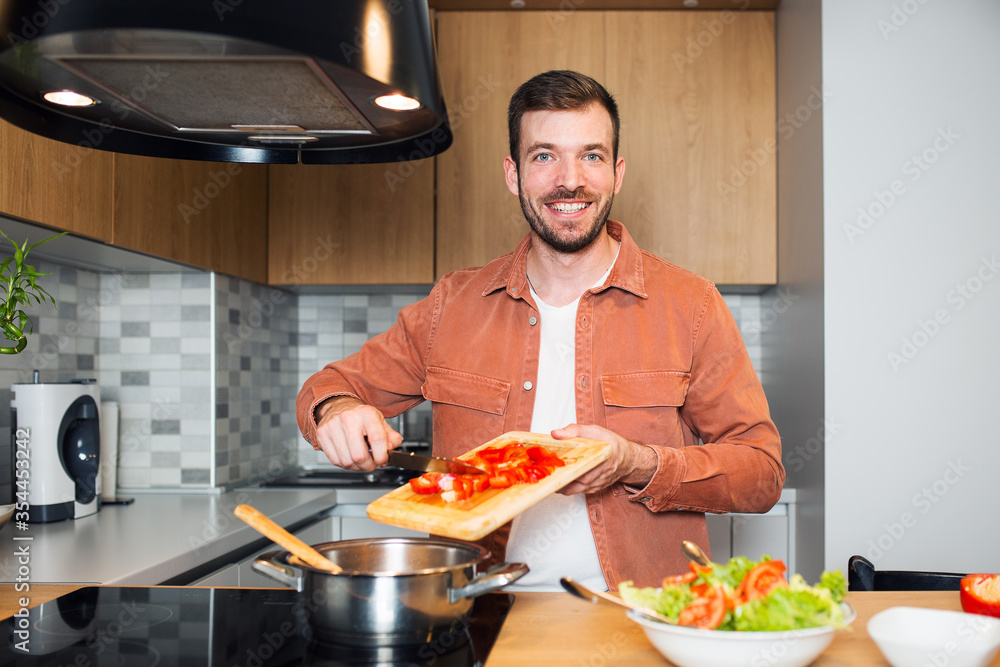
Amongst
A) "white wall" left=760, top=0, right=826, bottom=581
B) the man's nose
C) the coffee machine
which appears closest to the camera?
the man's nose

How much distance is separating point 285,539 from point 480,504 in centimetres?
25

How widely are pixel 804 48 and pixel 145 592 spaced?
2140 millimetres

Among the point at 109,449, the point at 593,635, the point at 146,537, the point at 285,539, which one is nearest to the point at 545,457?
the point at 593,635

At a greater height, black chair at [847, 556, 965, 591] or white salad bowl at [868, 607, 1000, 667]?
white salad bowl at [868, 607, 1000, 667]

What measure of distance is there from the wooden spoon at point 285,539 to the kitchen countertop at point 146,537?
1.96 feet

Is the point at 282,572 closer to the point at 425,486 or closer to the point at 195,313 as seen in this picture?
the point at 425,486

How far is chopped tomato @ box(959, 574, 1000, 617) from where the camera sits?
0.98 meters

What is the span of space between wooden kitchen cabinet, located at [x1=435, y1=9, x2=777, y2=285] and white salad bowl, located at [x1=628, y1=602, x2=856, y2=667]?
6.32ft

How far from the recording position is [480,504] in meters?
1.07

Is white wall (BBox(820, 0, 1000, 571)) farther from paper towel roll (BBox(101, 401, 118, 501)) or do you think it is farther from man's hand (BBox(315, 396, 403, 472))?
paper towel roll (BBox(101, 401, 118, 501))

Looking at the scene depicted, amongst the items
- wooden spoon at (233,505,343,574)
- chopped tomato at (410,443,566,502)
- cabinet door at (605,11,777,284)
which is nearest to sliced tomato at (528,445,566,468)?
chopped tomato at (410,443,566,502)

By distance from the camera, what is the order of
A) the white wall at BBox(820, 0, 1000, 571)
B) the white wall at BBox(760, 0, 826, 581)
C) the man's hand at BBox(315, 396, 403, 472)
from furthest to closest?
1. the white wall at BBox(760, 0, 826, 581)
2. the white wall at BBox(820, 0, 1000, 571)
3. the man's hand at BBox(315, 396, 403, 472)

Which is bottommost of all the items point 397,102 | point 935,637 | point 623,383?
point 935,637

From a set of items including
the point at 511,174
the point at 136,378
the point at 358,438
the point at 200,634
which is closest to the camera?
the point at 200,634
